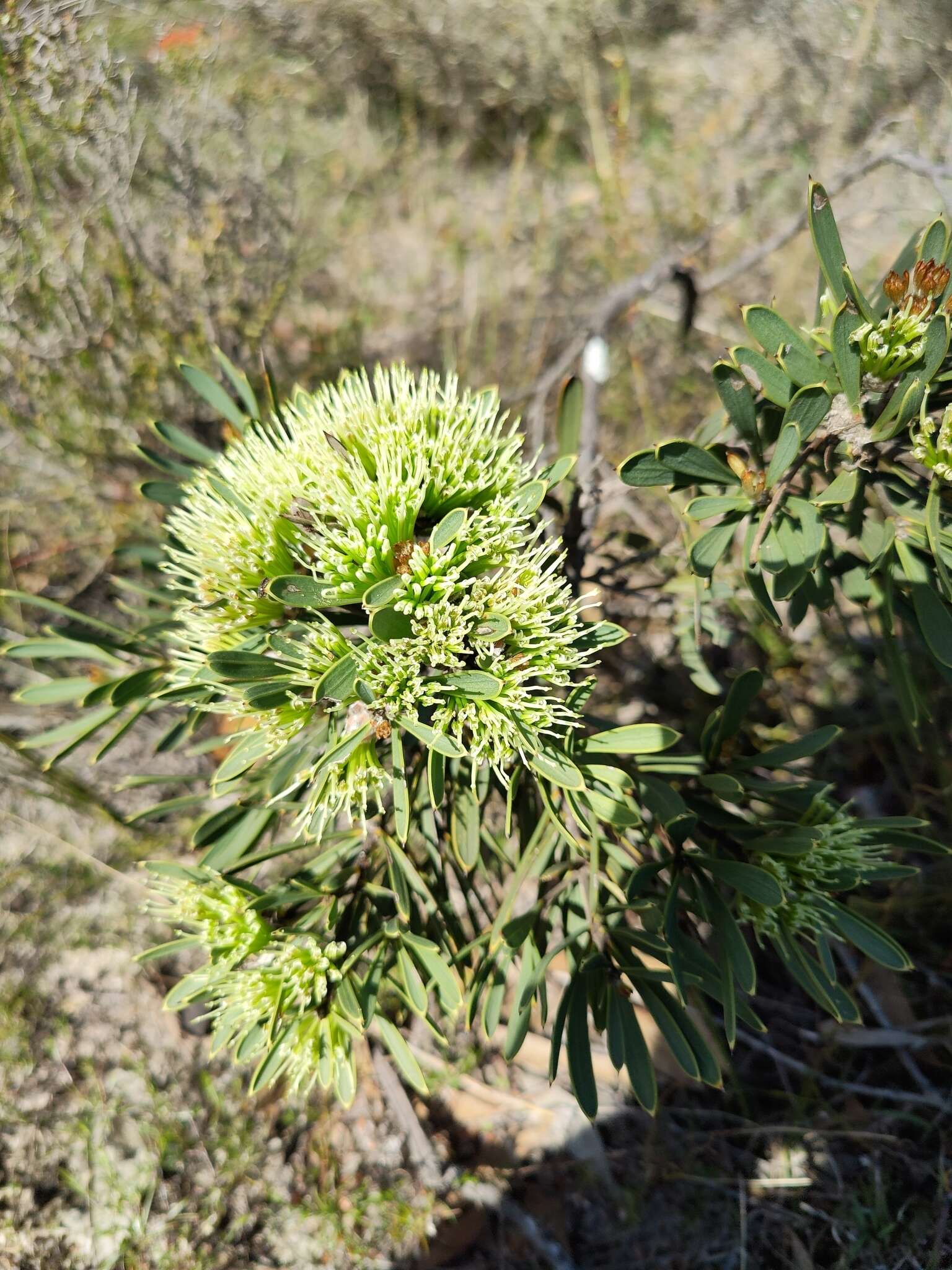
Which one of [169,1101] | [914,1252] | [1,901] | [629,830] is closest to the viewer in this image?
[629,830]

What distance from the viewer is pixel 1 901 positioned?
79.0 inches

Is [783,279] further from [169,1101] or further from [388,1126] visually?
[169,1101]

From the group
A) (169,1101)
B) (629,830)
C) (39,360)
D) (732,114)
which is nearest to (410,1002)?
(629,830)

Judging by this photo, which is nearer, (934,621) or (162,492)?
(934,621)

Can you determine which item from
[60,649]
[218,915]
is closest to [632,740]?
[218,915]

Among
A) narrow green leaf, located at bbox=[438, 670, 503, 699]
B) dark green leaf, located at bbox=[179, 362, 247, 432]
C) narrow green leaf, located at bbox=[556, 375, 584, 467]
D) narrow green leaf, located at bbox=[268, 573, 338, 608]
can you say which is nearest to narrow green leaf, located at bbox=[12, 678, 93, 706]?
dark green leaf, located at bbox=[179, 362, 247, 432]

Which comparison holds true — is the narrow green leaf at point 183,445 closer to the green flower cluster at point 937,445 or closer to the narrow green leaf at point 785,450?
Answer: the narrow green leaf at point 785,450

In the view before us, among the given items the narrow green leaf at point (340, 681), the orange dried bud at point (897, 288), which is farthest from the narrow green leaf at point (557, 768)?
the orange dried bud at point (897, 288)

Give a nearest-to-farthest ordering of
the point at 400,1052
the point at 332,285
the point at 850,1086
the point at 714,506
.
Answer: the point at 714,506 < the point at 400,1052 < the point at 850,1086 < the point at 332,285

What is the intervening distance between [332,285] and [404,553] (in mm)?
2745

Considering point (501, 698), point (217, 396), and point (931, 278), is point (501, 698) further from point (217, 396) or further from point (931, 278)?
point (217, 396)

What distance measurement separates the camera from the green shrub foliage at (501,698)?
84 cm

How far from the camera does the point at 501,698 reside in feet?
2.72

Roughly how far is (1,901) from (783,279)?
3237 mm
